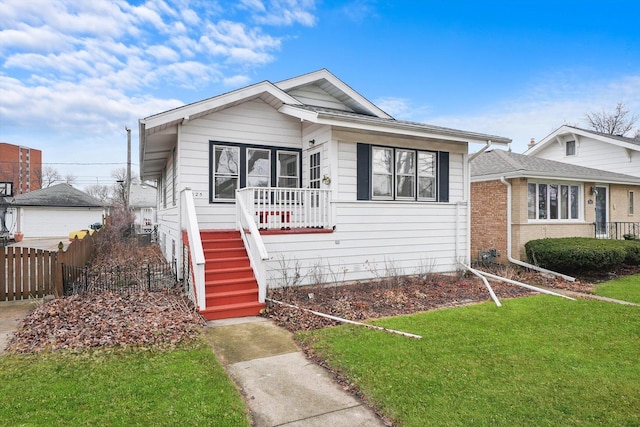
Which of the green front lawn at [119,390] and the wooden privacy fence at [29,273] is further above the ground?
the wooden privacy fence at [29,273]

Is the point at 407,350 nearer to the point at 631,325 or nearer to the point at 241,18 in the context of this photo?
the point at 631,325

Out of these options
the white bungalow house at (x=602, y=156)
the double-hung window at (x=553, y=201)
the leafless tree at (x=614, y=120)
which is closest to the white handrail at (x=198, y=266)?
the double-hung window at (x=553, y=201)

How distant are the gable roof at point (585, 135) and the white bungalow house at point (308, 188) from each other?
43.5 ft

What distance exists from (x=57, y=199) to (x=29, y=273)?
28.4 m

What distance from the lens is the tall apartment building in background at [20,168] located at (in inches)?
2432

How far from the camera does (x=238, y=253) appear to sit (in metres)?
7.90

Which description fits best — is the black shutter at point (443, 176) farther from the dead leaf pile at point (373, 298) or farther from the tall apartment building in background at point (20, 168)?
→ the tall apartment building in background at point (20, 168)

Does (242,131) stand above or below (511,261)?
above

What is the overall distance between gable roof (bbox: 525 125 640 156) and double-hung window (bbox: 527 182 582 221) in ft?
25.1

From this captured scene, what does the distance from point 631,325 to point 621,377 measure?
107 inches

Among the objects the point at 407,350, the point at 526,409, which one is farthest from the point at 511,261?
the point at 526,409


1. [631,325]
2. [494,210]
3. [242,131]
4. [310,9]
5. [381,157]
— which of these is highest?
[310,9]

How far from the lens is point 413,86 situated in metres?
20.6

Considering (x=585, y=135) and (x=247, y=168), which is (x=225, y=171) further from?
(x=585, y=135)
